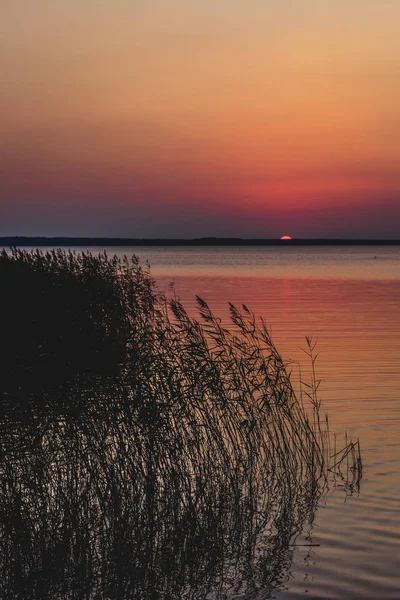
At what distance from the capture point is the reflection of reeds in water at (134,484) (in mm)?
7730

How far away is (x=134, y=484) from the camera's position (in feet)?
31.9

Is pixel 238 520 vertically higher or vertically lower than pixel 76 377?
lower

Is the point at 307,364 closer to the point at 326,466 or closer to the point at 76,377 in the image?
the point at 326,466

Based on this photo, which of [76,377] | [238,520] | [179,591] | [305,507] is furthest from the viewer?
[76,377]

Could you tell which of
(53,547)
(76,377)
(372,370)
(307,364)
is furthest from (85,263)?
(53,547)

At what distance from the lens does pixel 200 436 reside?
37.7 ft

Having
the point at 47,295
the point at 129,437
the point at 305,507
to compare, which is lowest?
the point at 305,507

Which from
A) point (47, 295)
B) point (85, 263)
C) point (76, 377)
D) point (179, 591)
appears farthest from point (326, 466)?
point (85, 263)

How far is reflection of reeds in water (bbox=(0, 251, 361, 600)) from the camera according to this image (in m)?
7.73

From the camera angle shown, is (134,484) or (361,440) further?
(361,440)

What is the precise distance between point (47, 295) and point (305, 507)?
742 centimetres

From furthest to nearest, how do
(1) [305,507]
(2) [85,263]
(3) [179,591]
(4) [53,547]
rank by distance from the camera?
1. (2) [85,263]
2. (1) [305,507]
3. (4) [53,547]
4. (3) [179,591]

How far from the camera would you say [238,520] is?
9375 mm

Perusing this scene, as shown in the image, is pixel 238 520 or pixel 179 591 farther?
pixel 238 520
